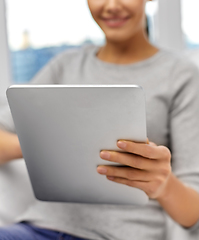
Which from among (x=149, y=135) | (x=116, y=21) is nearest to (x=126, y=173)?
(x=149, y=135)

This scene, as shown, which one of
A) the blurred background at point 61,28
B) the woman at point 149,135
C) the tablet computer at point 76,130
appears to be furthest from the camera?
the blurred background at point 61,28

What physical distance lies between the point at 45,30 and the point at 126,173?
151cm

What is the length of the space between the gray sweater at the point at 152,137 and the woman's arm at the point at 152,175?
63 mm

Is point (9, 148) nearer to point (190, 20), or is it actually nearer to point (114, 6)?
point (114, 6)

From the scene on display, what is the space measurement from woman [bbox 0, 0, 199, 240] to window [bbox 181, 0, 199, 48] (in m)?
1.03

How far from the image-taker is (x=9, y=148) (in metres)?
0.95

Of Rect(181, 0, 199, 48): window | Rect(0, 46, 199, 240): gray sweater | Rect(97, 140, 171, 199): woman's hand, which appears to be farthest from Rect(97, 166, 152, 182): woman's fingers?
Rect(181, 0, 199, 48): window

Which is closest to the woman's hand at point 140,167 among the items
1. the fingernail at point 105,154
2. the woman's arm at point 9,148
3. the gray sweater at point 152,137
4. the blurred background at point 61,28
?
the fingernail at point 105,154

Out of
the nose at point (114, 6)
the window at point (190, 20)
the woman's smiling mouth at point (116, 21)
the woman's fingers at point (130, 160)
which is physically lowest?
the window at point (190, 20)

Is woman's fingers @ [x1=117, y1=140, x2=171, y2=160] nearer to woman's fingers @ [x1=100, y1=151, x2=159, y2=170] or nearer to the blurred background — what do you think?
woman's fingers @ [x1=100, y1=151, x2=159, y2=170]

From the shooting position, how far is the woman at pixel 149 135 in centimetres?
89

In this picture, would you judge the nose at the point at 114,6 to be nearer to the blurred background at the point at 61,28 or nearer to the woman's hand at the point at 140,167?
the woman's hand at the point at 140,167

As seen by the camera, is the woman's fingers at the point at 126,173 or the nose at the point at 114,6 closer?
the woman's fingers at the point at 126,173

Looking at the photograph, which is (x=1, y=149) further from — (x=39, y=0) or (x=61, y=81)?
(x=39, y=0)
